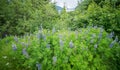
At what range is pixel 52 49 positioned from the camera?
A: 4566 mm

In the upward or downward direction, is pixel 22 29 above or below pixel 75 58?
below

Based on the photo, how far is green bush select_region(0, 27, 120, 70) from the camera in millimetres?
4332

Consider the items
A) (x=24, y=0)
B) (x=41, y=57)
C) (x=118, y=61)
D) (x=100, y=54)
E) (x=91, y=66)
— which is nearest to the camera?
(x=41, y=57)

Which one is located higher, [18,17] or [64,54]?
[64,54]

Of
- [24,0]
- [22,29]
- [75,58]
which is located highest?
[24,0]

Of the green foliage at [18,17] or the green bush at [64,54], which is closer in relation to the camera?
the green bush at [64,54]

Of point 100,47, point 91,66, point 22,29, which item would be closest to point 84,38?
point 100,47

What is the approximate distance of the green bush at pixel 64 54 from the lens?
4.33 m

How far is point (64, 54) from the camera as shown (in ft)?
14.3

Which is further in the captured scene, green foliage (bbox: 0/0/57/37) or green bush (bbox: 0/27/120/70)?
green foliage (bbox: 0/0/57/37)

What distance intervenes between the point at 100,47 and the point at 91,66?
22.7 inches

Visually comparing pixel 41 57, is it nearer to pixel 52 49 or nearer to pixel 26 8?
pixel 52 49

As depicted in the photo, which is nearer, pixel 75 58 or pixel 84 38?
pixel 75 58

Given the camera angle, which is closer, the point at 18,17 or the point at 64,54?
the point at 64,54
